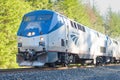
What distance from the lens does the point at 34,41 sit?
59.1ft

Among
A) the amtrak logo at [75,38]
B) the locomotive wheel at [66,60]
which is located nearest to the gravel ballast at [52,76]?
the locomotive wheel at [66,60]

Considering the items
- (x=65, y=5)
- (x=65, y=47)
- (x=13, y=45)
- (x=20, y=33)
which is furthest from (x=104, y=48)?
(x=65, y=5)

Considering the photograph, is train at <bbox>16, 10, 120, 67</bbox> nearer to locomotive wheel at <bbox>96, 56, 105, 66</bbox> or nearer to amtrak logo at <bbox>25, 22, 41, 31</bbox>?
amtrak logo at <bbox>25, 22, 41, 31</bbox>

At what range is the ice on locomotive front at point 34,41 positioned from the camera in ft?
58.2

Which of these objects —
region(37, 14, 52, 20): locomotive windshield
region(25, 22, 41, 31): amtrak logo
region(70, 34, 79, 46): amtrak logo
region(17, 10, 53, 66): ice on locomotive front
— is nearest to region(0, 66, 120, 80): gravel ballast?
region(17, 10, 53, 66): ice on locomotive front

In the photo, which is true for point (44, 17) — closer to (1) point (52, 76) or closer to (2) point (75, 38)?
(2) point (75, 38)

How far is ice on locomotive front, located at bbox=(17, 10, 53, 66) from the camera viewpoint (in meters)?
17.8

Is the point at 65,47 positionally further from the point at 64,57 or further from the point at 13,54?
the point at 13,54

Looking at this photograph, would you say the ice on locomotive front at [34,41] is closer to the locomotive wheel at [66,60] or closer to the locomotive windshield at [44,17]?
the locomotive windshield at [44,17]

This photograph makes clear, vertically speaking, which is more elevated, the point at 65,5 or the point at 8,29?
the point at 65,5

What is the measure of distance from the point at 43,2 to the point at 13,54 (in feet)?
48.4

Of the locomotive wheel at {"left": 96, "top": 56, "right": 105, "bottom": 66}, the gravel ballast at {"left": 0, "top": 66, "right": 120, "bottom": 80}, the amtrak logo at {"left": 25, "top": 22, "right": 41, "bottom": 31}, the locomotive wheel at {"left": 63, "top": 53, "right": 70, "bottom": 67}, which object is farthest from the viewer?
the locomotive wheel at {"left": 96, "top": 56, "right": 105, "bottom": 66}

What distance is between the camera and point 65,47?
19734 millimetres

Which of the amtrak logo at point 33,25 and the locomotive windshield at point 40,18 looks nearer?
the amtrak logo at point 33,25
